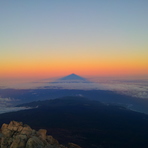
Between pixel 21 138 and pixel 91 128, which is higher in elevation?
pixel 21 138

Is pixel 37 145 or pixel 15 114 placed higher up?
pixel 37 145

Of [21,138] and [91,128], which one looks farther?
[91,128]

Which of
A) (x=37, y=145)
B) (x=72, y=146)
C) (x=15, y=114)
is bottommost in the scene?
(x=15, y=114)

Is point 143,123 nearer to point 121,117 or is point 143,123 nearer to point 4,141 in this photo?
point 121,117

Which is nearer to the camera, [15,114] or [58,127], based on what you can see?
[58,127]

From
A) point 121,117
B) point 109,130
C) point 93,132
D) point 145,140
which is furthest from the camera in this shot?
point 121,117

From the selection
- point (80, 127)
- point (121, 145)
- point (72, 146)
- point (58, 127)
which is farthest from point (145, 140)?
point (72, 146)

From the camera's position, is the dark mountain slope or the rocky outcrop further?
the dark mountain slope

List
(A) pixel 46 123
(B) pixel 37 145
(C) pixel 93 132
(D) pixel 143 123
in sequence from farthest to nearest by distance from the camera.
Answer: (D) pixel 143 123
(A) pixel 46 123
(C) pixel 93 132
(B) pixel 37 145

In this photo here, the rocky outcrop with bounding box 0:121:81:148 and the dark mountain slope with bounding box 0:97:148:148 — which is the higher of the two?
the rocky outcrop with bounding box 0:121:81:148

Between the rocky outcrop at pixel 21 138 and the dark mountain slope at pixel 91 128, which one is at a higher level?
the rocky outcrop at pixel 21 138

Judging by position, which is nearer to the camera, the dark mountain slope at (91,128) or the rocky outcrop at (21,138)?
the rocky outcrop at (21,138)
